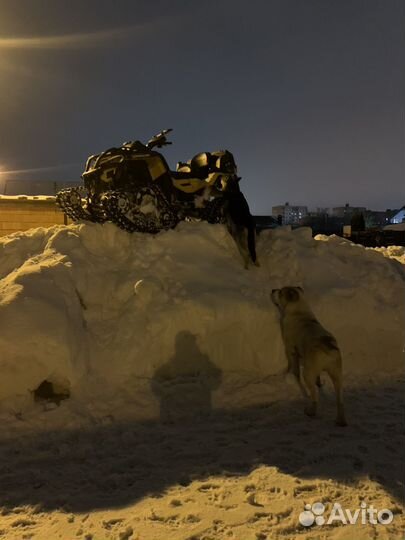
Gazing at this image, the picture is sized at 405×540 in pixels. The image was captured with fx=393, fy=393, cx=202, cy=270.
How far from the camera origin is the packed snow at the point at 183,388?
102 inches

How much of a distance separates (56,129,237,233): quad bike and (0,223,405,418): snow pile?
0.33m

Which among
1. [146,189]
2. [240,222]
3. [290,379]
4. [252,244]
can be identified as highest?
[146,189]

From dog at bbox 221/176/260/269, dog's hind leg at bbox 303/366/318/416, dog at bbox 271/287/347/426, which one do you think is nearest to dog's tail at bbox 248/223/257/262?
dog at bbox 221/176/260/269

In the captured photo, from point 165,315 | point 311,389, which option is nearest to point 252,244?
point 165,315

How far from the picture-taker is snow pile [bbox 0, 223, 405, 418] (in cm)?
399

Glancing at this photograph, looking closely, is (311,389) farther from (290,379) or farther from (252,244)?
(252,244)

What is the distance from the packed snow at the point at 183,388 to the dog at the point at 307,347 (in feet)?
0.76

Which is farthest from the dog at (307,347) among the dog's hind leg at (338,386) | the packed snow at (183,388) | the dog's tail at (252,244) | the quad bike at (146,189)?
the quad bike at (146,189)

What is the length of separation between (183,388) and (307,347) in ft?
4.62

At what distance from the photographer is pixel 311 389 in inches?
149

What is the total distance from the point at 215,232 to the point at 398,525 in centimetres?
439

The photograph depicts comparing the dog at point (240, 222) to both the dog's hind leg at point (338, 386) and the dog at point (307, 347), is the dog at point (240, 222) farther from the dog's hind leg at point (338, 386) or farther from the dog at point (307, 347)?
the dog's hind leg at point (338, 386)

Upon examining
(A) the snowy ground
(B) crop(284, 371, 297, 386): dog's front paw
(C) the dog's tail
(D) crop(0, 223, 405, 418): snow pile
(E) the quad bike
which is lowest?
(A) the snowy ground

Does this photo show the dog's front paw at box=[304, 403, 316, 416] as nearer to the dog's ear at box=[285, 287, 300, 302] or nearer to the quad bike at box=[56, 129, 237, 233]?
the dog's ear at box=[285, 287, 300, 302]
